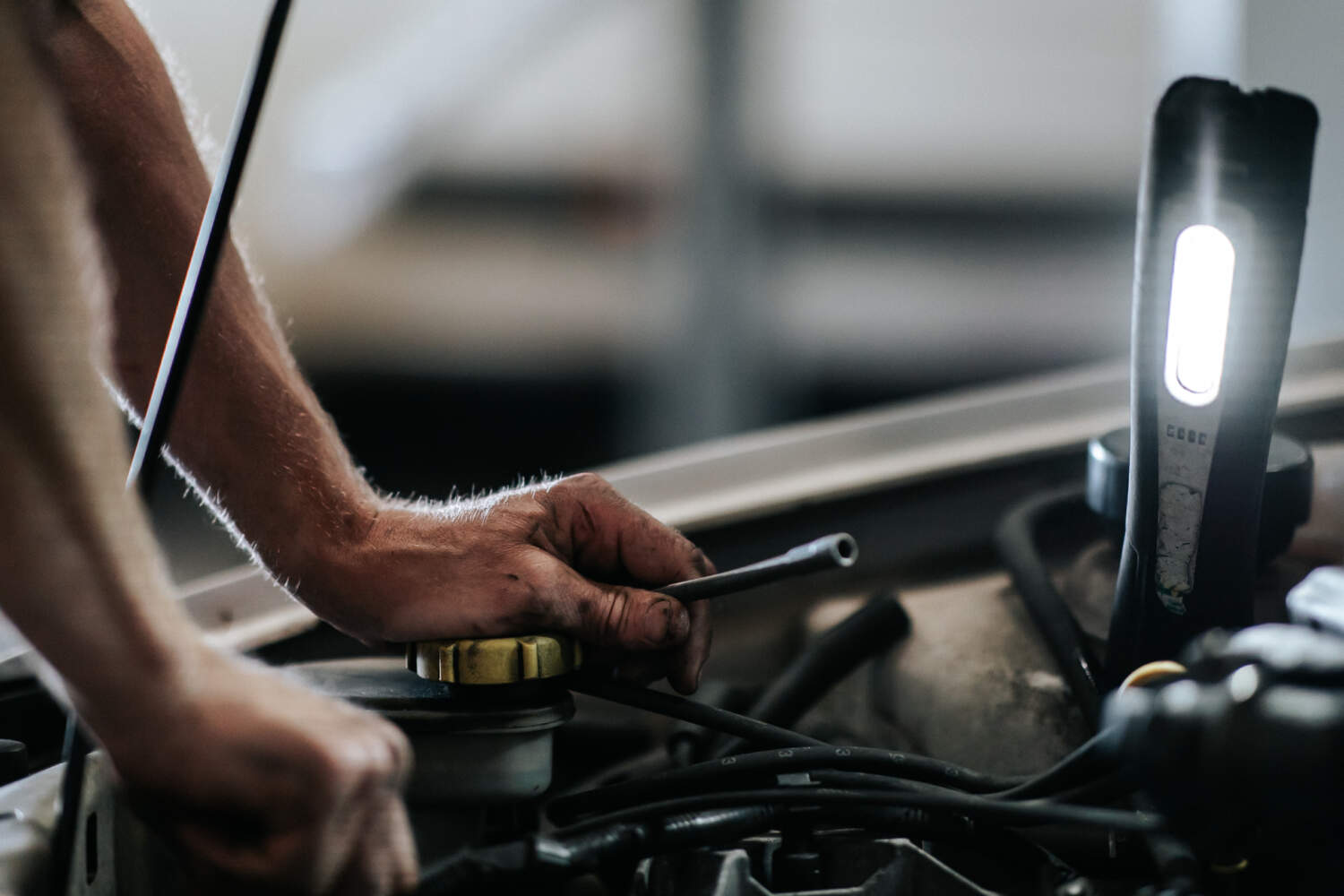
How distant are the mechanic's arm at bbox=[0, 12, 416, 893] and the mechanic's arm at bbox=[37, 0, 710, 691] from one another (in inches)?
8.5

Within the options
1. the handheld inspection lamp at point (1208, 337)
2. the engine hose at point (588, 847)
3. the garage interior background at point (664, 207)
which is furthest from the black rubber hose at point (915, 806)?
the garage interior background at point (664, 207)

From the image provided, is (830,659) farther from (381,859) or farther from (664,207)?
(664,207)

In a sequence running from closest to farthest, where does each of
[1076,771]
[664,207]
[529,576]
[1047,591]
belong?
[1076,771]
[529,576]
[1047,591]
[664,207]

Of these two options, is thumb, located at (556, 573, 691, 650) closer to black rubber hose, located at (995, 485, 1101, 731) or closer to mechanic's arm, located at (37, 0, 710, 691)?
mechanic's arm, located at (37, 0, 710, 691)

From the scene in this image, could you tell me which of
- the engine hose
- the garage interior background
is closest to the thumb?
the engine hose

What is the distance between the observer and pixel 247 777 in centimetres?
33

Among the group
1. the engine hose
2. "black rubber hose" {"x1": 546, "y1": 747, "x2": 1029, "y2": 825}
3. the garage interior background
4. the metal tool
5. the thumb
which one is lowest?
the engine hose

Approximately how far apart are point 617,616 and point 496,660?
7 cm

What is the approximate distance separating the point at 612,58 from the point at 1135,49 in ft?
6.06

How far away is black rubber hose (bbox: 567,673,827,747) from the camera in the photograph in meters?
0.52

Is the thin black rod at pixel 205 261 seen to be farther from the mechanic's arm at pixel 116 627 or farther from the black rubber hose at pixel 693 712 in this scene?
the black rubber hose at pixel 693 712

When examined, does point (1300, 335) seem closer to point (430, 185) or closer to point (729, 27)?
point (729, 27)

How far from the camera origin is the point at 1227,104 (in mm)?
466

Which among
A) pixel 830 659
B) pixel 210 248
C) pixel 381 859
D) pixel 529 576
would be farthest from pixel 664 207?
pixel 381 859
